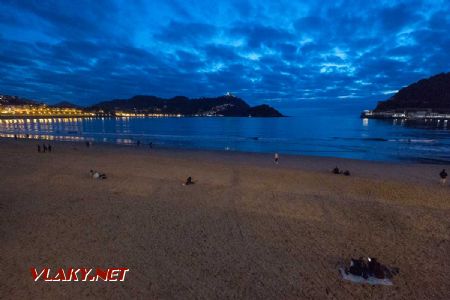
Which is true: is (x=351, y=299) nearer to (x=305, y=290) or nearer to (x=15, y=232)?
(x=305, y=290)

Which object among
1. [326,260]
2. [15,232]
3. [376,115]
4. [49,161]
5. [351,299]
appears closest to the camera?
[351,299]

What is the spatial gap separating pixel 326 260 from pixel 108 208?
7663mm

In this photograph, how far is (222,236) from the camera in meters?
7.71

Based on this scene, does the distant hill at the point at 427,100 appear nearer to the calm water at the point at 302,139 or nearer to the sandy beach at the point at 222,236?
the calm water at the point at 302,139

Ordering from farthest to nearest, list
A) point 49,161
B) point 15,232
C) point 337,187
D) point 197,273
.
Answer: point 49,161, point 337,187, point 15,232, point 197,273

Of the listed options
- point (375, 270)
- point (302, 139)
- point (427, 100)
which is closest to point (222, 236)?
point (375, 270)

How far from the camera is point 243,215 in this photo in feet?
30.6

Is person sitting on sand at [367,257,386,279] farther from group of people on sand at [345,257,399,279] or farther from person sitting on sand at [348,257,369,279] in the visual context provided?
person sitting on sand at [348,257,369,279]

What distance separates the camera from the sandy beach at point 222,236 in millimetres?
5492

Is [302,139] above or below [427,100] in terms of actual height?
below

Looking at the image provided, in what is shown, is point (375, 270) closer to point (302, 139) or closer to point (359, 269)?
point (359, 269)

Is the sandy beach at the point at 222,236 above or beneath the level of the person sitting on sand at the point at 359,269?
beneath

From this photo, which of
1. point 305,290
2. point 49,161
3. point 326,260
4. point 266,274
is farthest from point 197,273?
point 49,161

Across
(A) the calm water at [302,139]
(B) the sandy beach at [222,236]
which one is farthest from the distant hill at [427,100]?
(B) the sandy beach at [222,236]
